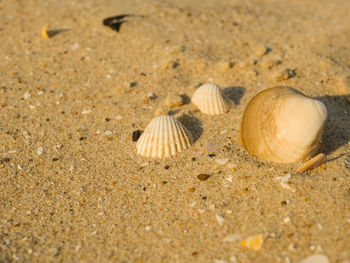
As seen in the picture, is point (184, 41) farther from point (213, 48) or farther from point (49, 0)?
point (49, 0)

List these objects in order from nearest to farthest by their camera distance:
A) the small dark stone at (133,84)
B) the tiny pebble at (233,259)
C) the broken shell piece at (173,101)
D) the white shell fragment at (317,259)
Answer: the white shell fragment at (317,259) < the tiny pebble at (233,259) < the broken shell piece at (173,101) < the small dark stone at (133,84)

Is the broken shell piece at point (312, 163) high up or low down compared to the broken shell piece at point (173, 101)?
up

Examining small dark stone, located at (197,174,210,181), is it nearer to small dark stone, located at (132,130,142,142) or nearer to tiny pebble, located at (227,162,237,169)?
tiny pebble, located at (227,162,237,169)

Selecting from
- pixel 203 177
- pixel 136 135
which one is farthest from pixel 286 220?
pixel 136 135

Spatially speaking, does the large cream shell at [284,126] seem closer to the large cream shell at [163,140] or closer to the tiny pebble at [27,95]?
the large cream shell at [163,140]

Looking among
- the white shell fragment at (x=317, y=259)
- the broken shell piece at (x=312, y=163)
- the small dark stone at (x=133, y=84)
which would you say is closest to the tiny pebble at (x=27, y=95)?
the small dark stone at (x=133, y=84)

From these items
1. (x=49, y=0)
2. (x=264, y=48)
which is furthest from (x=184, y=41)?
(x=49, y=0)

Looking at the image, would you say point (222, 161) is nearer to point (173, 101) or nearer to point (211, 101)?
point (211, 101)
